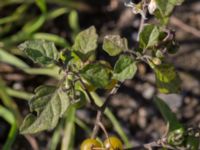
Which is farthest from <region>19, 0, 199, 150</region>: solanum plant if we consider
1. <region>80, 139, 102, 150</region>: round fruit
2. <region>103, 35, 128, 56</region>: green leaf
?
<region>80, 139, 102, 150</region>: round fruit

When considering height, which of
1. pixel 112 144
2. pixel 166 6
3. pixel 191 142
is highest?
pixel 166 6

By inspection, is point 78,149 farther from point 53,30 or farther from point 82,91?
point 82,91

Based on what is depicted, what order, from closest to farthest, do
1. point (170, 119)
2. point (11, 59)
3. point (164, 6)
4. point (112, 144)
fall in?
point (164, 6) < point (112, 144) < point (170, 119) < point (11, 59)

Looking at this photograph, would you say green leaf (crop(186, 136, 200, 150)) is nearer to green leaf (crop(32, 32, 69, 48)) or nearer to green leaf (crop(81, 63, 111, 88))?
green leaf (crop(81, 63, 111, 88))

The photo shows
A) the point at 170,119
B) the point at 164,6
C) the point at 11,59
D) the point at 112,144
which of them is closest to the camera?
the point at 164,6

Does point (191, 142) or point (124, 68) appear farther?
point (191, 142)

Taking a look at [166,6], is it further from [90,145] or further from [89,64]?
[90,145]

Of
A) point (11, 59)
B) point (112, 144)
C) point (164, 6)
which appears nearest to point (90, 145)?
point (112, 144)
